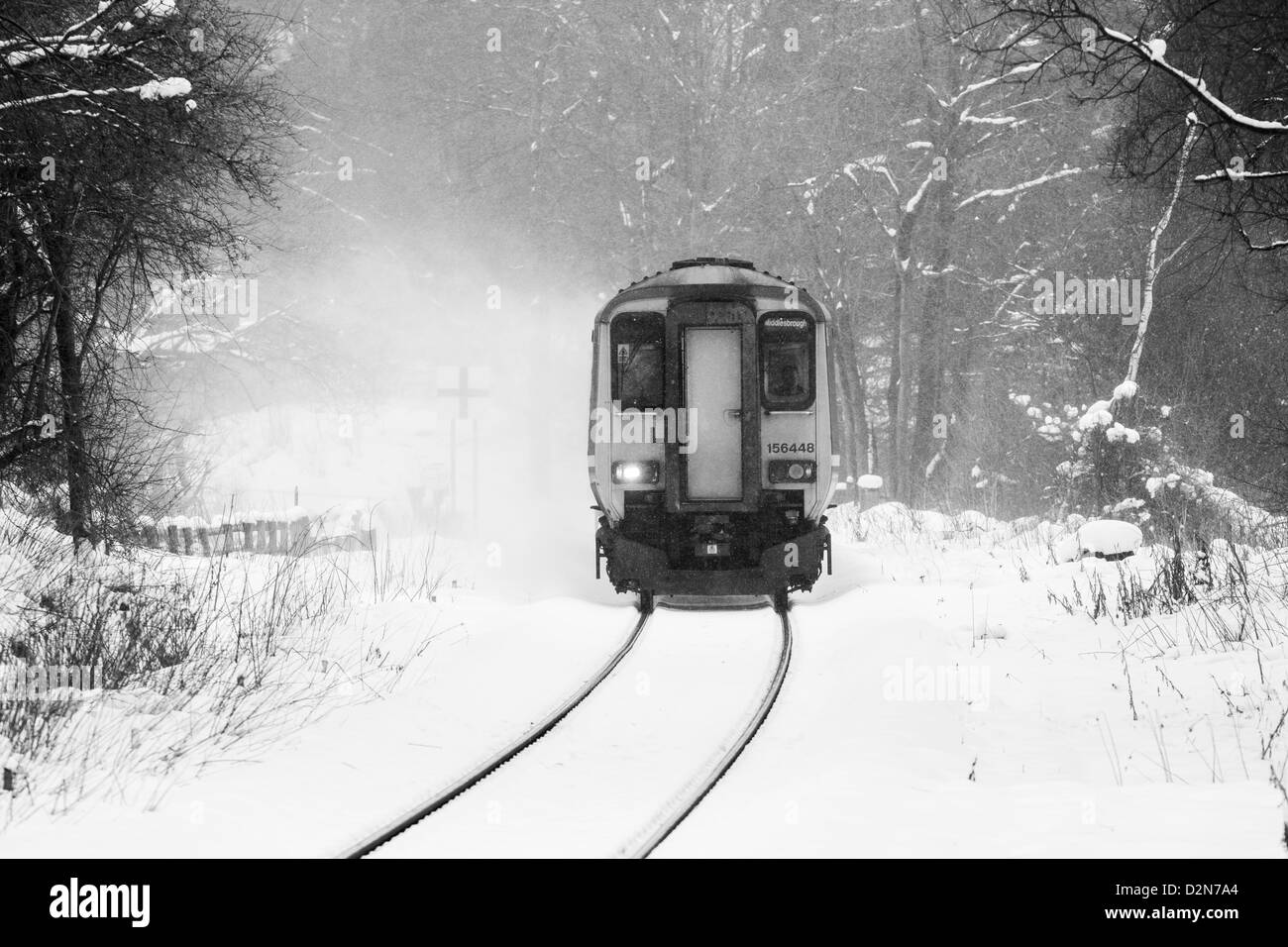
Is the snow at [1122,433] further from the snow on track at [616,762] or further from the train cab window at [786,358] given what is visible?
the snow on track at [616,762]

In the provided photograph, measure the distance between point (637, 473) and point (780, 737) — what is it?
16.2 feet

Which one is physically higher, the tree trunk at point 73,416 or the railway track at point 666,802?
the tree trunk at point 73,416

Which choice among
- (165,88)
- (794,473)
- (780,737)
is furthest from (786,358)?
(165,88)

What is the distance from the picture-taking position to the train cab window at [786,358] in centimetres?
1109

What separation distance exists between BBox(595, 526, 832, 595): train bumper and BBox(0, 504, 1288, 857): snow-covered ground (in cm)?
50

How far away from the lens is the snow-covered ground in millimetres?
4496

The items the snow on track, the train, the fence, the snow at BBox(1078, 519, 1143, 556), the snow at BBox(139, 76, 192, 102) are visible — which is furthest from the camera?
the fence

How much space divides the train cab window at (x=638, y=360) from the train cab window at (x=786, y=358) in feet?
3.43

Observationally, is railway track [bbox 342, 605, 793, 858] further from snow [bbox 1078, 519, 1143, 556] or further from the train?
snow [bbox 1078, 519, 1143, 556]

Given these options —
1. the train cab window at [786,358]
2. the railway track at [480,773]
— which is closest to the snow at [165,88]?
the railway track at [480,773]

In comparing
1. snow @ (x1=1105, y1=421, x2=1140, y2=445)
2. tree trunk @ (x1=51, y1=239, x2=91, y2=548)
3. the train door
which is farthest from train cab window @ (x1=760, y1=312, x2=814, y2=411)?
tree trunk @ (x1=51, y1=239, x2=91, y2=548)

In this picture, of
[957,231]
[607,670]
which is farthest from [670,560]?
[957,231]

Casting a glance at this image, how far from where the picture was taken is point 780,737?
254 inches
